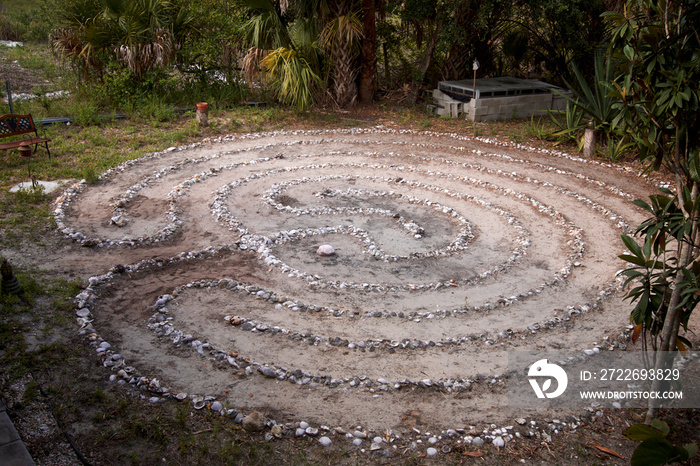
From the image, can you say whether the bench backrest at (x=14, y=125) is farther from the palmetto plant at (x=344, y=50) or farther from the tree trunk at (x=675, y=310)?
the tree trunk at (x=675, y=310)

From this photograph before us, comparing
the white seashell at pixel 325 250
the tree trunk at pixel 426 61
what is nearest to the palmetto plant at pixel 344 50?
the tree trunk at pixel 426 61

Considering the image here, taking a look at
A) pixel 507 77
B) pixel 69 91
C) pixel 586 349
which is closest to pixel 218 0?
pixel 69 91

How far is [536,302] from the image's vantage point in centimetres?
623

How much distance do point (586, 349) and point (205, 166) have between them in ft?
22.5

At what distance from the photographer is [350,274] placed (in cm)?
685

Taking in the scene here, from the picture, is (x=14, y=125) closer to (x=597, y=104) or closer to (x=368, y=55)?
(x=368, y=55)

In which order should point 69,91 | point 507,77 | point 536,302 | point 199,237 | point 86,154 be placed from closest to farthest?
point 536,302 → point 199,237 → point 86,154 → point 69,91 → point 507,77

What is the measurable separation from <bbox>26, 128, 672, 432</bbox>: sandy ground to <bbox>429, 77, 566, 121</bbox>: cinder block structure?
1.68 meters

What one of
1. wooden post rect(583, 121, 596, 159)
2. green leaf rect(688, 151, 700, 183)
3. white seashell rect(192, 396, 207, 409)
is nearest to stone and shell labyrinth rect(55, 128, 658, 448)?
white seashell rect(192, 396, 207, 409)

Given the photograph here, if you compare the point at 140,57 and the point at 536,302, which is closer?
the point at 536,302

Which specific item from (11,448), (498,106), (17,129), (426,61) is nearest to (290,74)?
(426,61)

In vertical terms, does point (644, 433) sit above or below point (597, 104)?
below

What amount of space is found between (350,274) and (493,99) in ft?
23.1

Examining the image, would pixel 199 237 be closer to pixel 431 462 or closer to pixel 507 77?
pixel 431 462
